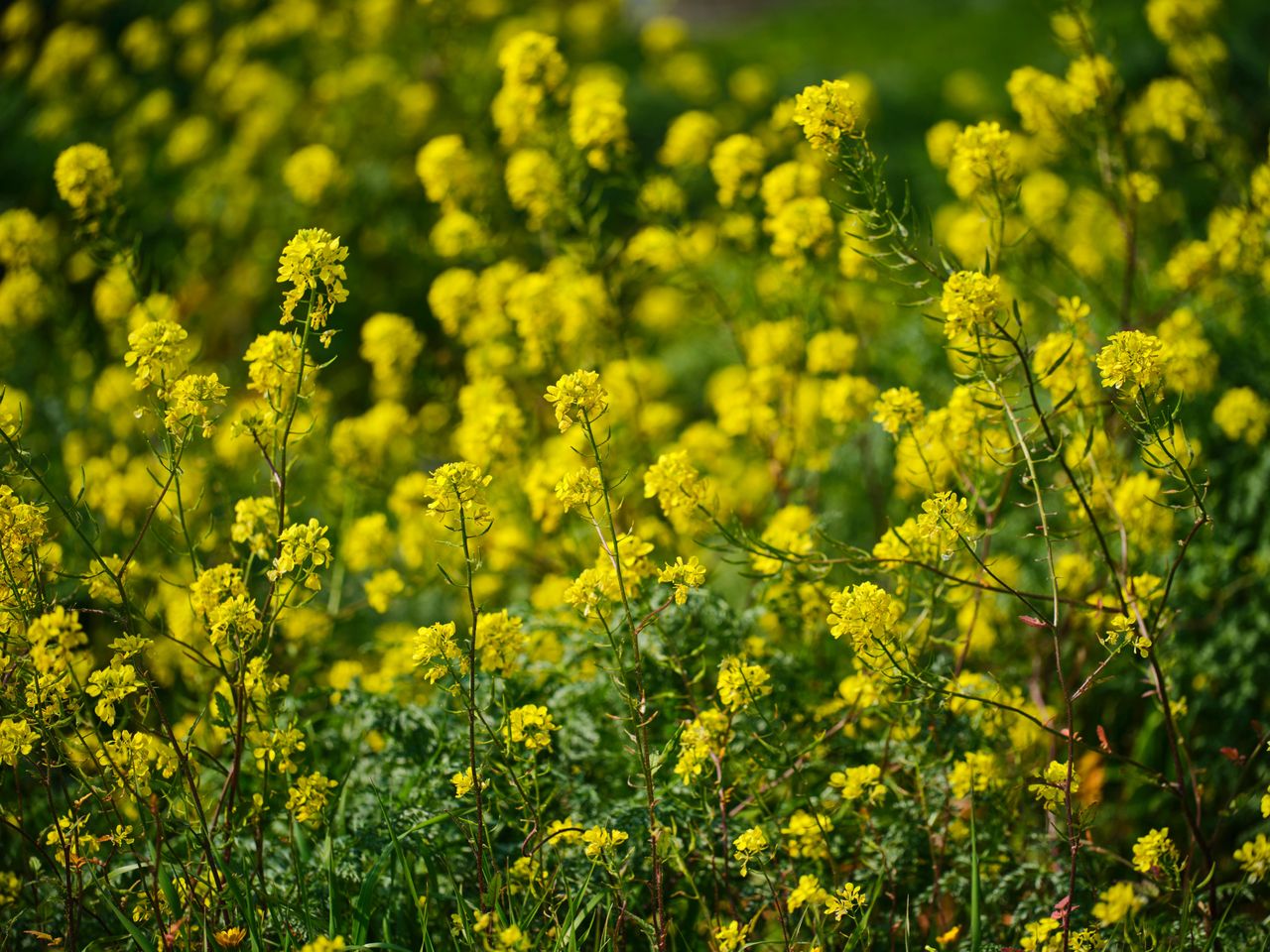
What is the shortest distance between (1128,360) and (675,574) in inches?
34.6

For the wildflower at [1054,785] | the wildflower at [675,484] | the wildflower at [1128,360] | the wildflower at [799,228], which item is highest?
the wildflower at [1128,360]

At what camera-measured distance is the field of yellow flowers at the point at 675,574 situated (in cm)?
221

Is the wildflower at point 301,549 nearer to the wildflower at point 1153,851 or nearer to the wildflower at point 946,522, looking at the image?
the wildflower at point 946,522

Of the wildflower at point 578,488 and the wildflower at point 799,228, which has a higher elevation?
the wildflower at point 799,228

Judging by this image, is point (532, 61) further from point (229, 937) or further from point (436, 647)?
point (229, 937)

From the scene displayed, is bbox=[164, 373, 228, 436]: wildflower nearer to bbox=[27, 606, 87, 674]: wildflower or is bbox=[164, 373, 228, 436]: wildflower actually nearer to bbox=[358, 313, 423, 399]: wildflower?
bbox=[27, 606, 87, 674]: wildflower

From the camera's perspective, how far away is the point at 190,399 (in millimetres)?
2215

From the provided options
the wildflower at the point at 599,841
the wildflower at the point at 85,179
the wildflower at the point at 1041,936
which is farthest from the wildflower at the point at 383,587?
the wildflower at the point at 1041,936

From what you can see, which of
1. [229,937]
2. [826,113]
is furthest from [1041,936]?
[826,113]

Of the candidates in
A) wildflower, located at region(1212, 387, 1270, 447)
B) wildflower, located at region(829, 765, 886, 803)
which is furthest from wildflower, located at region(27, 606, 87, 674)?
wildflower, located at region(1212, 387, 1270, 447)

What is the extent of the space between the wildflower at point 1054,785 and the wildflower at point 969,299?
0.81 metres

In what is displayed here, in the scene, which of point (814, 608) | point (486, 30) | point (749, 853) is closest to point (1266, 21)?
point (486, 30)

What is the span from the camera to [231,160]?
636 cm

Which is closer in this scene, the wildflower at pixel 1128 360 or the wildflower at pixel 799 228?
the wildflower at pixel 1128 360
